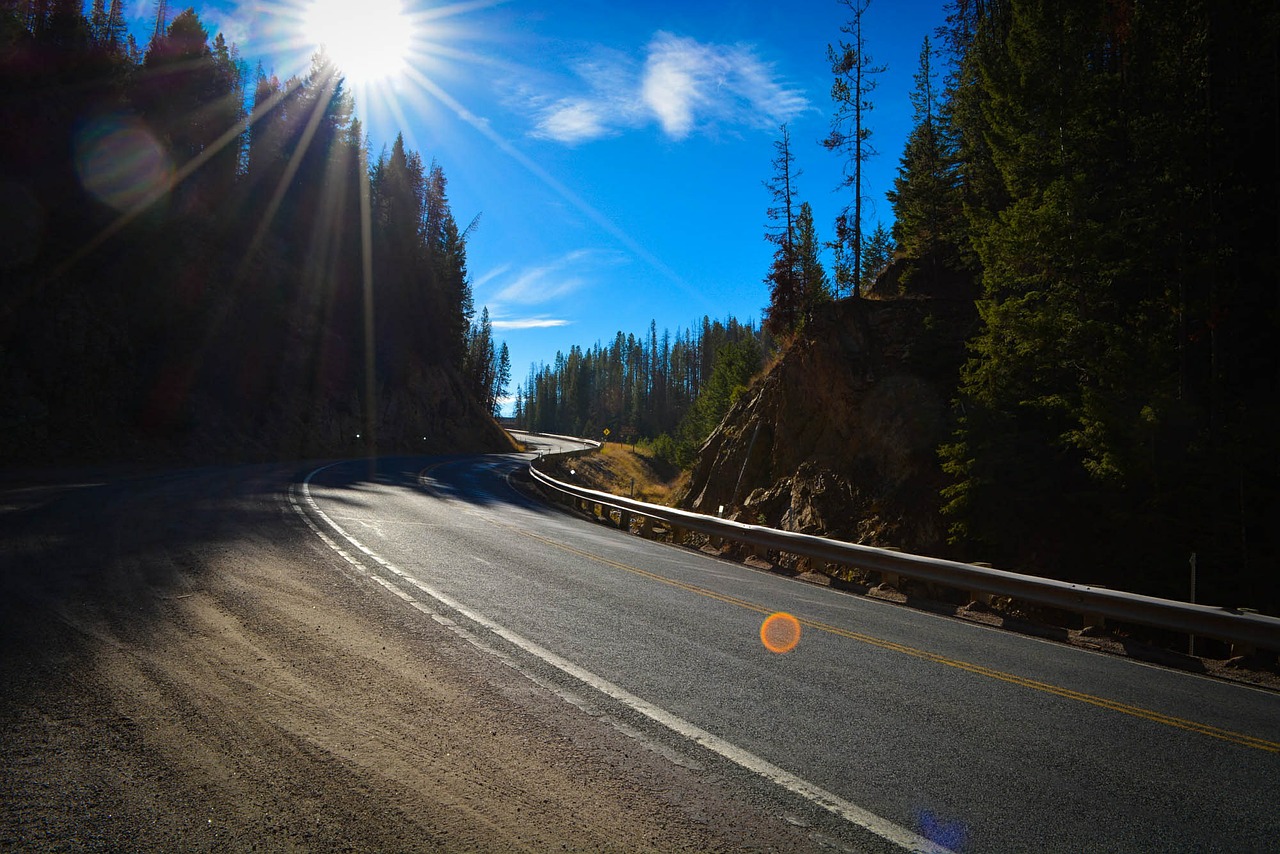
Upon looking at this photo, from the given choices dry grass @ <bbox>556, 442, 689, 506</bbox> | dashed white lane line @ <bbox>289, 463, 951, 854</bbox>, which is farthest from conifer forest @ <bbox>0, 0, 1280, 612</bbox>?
dashed white lane line @ <bbox>289, 463, 951, 854</bbox>

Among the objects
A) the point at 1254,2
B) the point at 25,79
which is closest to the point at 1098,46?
the point at 1254,2

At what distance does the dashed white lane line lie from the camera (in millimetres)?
2960

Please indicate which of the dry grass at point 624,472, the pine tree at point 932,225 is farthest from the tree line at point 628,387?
the pine tree at point 932,225

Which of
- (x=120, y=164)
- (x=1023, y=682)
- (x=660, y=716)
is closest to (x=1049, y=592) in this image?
(x=1023, y=682)

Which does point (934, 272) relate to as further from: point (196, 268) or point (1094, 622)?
point (196, 268)

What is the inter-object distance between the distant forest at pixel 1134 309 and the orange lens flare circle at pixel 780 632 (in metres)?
7.35

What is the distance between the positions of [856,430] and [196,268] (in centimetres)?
3348

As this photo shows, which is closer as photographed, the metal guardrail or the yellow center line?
the yellow center line

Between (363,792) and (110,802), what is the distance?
1055 millimetres

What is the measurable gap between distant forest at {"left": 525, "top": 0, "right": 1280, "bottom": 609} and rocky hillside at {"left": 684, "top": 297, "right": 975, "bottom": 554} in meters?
1.07

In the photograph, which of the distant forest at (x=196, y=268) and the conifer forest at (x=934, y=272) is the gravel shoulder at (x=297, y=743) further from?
the distant forest at (x=196, y=268)

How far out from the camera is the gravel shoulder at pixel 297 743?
9.10 feet

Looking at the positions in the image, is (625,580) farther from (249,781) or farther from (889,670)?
(249,781)

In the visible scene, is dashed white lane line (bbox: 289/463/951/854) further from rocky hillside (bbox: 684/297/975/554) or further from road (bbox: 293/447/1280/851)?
rocky hillside (bbox: 684/297/975/554)
